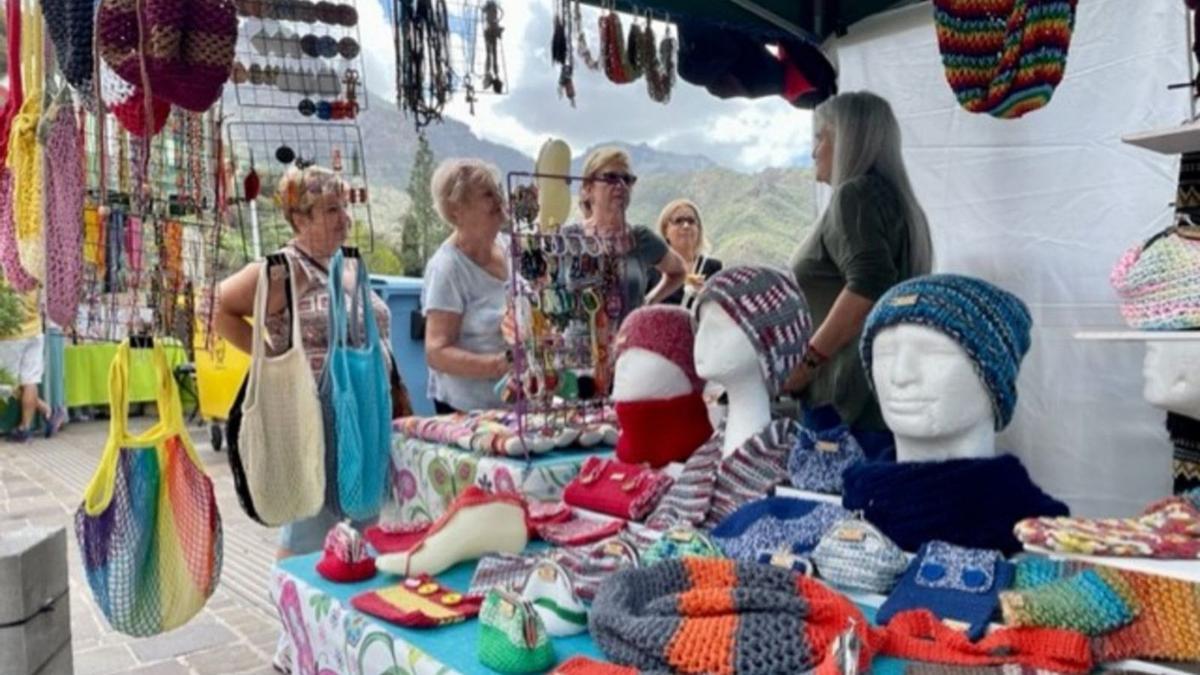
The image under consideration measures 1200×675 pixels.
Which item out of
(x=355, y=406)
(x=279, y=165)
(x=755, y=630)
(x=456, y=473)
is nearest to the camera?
(x=755, y=630)

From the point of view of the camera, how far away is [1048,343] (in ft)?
7.70

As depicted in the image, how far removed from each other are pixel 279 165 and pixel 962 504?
1554 mm

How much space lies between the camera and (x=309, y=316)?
6.58ft

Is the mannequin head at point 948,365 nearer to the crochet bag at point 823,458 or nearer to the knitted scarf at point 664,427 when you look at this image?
the crochet bag at point 823,458

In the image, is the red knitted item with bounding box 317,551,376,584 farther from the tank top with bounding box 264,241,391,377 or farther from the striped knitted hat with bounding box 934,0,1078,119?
the striped knitted hat with bounding box 934,0,1078,119

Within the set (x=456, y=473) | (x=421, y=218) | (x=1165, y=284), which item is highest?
(x=421, y=218)

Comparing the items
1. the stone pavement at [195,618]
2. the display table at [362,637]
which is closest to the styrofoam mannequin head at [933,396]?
the display table at [362,637]

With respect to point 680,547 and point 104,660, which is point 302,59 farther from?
point 104,660

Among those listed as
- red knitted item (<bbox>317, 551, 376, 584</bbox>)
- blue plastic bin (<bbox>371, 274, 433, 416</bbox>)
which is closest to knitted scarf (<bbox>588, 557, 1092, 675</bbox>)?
red knitted item (<bbox>317, 551, 376, 584</bbox>)

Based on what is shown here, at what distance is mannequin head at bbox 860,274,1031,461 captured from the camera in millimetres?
1296

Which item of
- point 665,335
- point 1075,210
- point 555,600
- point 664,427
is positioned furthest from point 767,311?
point 1075,210

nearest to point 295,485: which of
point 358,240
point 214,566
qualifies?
point 214,566

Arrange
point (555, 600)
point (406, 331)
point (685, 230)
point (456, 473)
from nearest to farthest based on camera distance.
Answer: point (555, 600) → point (456, 473) → point (685, 230) → point (406, 331)

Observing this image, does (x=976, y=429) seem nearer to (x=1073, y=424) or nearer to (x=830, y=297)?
A: (x=830, y=297)
